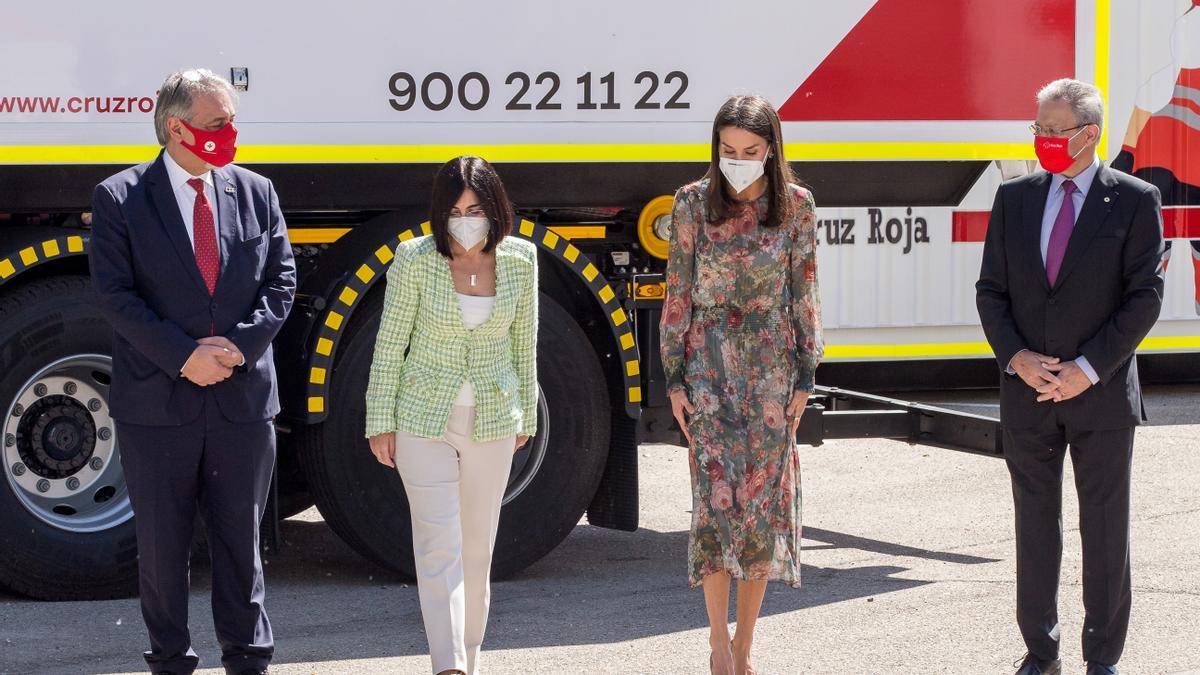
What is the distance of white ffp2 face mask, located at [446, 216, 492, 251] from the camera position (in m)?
4.43

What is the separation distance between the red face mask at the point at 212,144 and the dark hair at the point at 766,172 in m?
1.34

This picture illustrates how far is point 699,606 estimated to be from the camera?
5.86 m

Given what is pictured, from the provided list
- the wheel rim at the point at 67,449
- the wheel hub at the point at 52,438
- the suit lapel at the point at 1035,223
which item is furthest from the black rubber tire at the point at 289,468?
the suit lapel at the point at 1035,223

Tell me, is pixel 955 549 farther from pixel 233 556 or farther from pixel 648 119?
pixel 233 556

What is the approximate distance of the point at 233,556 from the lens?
15.1 ft

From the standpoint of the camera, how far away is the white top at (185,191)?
4.49m

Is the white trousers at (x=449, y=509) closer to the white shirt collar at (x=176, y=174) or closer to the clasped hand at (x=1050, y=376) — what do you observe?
the white shirt collar at (x=176, y=174)

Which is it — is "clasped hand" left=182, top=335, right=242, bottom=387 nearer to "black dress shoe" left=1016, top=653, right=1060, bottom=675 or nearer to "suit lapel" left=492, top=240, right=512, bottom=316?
"suit lapel" left=492, top=240, right=512, bottom=316

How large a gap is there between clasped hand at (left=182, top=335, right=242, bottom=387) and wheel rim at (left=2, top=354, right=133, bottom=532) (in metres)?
1.56

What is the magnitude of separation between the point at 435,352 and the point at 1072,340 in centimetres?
177

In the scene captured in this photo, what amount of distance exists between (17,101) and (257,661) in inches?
87.1

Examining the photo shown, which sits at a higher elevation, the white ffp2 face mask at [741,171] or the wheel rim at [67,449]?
the white ffp2 face mask at [741,171]

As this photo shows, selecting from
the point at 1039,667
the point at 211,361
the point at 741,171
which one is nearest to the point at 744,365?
the point at 741,171

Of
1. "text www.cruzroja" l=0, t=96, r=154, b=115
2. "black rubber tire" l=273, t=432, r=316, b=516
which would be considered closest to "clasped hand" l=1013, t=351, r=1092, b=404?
"black rubber tire" l=273, t=432, r=316, b=516
